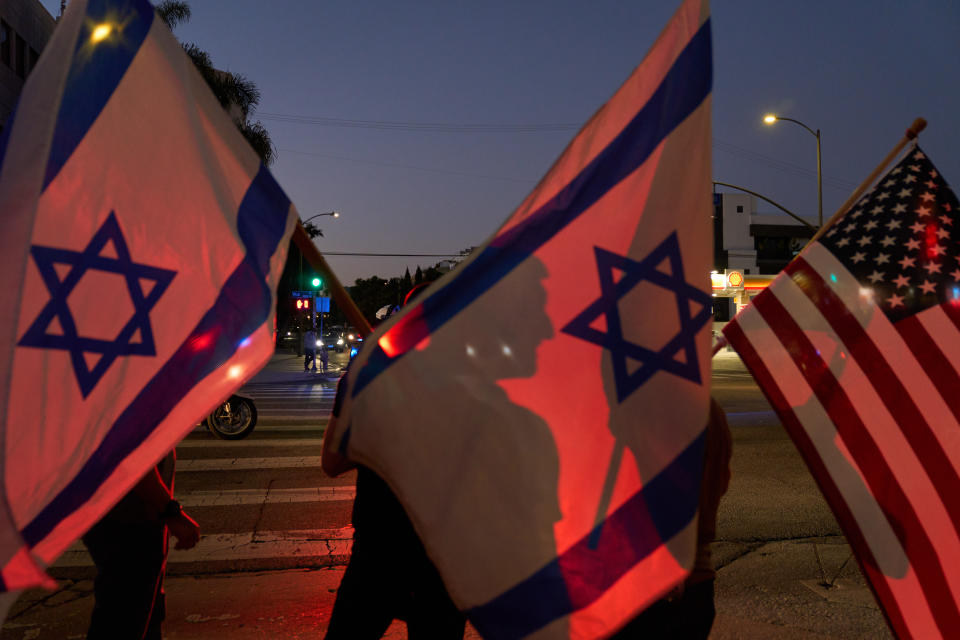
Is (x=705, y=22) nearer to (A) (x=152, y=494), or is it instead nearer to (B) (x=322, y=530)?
(A) (x=152, y=494)

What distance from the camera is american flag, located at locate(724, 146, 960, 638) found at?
2.30m

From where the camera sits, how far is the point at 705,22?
2.25 m

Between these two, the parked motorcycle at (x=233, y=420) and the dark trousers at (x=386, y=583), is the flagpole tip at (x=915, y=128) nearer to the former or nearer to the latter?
the dark trousers at (x=386, y=583)

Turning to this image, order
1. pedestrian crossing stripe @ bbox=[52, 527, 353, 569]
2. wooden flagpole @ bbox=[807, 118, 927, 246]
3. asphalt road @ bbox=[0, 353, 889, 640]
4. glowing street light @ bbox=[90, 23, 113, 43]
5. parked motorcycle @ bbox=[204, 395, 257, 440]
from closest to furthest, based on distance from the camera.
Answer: glowing street light @ bbox=[90, 23, 113, 43]
wooden flagpole @ bbox=[807, 118, 927, 246]
asphalt road @ bbox=[0, 353, 889, 640]
pedestrian crossing stripe @ bbox=[52, 527, 353, 569]
parked motorcycle @ bbox=[204, 395, 257, 440]

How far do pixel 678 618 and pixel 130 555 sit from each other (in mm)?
2013

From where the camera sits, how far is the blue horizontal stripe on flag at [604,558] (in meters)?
1.83

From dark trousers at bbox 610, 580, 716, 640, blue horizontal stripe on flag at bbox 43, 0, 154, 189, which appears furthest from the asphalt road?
blue horizontal stripe on flag at bbox 43, 0, 154, 189

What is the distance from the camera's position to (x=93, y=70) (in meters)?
1.94

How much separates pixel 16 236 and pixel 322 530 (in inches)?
186

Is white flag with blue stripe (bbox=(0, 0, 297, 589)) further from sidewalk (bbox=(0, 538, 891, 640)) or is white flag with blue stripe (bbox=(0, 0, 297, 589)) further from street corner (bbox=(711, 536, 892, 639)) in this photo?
street corner (bbox=(711, 536, 892, 639))

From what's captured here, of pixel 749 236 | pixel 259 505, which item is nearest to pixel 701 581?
pixel 259 505

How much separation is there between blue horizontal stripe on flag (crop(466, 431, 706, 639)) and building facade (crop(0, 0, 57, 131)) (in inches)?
1112

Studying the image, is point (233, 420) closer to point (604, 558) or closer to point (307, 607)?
point (307, 607)

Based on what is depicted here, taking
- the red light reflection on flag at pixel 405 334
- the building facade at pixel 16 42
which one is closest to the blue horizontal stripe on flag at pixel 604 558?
the red light reflection on flag at pixel 405 334
